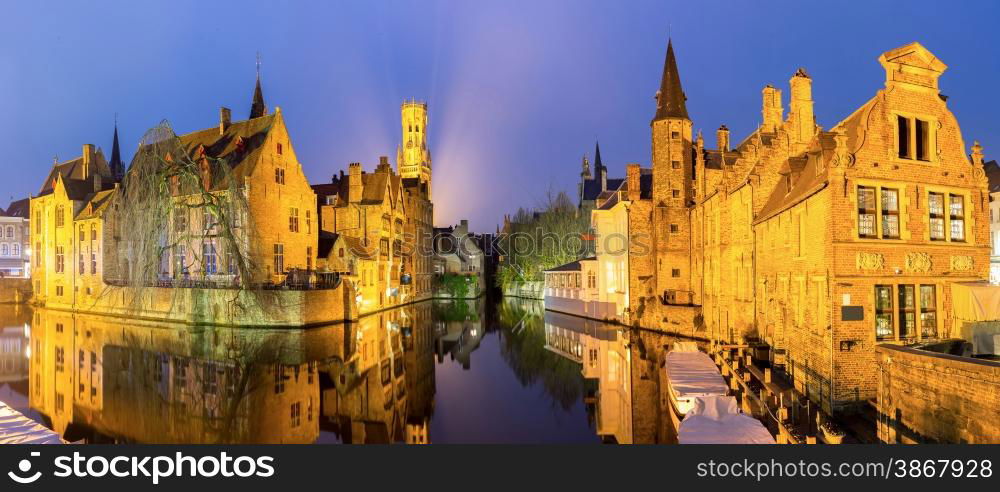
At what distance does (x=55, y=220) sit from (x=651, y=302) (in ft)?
174

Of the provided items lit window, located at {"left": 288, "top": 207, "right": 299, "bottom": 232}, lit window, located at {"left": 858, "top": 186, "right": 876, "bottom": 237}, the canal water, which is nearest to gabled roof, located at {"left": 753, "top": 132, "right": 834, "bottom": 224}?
lit window, located at {"left": 858, "top": 186, "right": 876, "bottom": 237}

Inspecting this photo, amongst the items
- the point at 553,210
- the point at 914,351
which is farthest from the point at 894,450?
the point at 553,210

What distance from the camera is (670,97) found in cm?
3616

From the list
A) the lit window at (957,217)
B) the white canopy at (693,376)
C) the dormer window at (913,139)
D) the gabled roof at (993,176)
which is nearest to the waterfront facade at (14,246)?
the white canopy at (693,376)

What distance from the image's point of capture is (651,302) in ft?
119

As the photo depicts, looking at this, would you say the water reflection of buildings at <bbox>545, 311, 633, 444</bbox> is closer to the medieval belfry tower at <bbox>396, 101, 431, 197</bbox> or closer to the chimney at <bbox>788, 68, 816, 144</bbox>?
the chimney at <bbox>788, 68, 816, 144</bbox>

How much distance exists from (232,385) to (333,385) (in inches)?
128

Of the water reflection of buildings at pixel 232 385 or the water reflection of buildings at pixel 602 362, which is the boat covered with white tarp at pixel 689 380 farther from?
the water reflection of buildings at pixel 232 385

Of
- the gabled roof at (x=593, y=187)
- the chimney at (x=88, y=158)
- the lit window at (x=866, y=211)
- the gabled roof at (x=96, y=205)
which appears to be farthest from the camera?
the gabled roof at (x=593, y=187)

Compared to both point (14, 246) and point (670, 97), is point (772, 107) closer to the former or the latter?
point (670, 97)

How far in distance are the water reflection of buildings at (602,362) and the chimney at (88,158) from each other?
45302 millimetres

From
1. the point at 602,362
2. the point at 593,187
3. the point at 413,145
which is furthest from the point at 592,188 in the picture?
the point at 602,362

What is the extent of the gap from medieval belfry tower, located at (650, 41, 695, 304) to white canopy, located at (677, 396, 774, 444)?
→ 23591mm

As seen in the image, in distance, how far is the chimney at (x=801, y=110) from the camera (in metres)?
25.5
